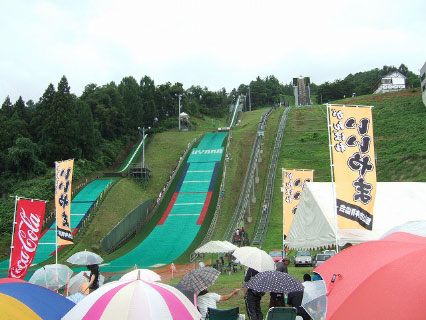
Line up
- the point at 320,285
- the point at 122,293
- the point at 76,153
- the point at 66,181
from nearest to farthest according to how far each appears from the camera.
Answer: the point at 122,293 → the point at 320,285 → the point at 66,181 → the point at 76,153

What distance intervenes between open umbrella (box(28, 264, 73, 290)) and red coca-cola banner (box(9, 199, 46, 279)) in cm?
48

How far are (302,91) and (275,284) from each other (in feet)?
340

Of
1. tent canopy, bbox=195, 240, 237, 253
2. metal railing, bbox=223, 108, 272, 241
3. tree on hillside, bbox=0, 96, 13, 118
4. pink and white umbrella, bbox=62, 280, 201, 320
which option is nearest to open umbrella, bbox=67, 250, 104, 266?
pink and white umbrella, bbox=62, 280, 201, 320

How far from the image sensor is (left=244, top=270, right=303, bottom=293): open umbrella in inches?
314

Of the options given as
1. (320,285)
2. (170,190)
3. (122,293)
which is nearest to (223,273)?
(320,285)

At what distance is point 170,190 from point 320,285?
109ft

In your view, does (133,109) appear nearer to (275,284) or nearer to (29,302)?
(275,284)

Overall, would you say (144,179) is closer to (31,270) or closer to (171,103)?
(31,270)

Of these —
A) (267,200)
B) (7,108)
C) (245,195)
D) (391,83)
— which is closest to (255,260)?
(267,200)

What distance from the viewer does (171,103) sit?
7581 cm

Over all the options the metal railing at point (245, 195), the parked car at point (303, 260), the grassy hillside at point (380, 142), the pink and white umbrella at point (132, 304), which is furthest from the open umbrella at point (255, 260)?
the metal railing at point (245, 195)

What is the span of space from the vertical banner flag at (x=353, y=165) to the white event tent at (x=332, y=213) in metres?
0.84

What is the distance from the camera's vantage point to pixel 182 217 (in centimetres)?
3519

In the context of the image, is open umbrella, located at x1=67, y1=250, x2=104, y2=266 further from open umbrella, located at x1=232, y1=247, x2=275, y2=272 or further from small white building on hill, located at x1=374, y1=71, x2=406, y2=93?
small white building on hill, located at x1=374, y1=71, x2=406, y2=93
